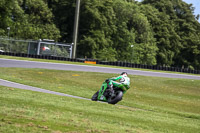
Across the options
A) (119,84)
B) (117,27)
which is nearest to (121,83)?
(119,84)

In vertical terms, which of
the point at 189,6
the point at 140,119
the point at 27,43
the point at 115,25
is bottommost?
the point at 140,119

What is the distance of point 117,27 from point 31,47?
3165cm

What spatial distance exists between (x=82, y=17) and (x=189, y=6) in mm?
39189

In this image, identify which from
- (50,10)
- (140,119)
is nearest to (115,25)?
(50,10)

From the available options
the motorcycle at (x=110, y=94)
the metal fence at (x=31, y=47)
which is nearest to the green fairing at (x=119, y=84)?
the motorcycle at (x=110, y=94)

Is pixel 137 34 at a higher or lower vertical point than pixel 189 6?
lower

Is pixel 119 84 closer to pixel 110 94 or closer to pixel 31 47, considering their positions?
pixel 110 94

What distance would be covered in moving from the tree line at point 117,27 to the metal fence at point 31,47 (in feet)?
43.1

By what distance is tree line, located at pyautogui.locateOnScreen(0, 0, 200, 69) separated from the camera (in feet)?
206

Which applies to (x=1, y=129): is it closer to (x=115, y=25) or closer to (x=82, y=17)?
(x=82, y=17)

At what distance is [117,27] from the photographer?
74375 mm

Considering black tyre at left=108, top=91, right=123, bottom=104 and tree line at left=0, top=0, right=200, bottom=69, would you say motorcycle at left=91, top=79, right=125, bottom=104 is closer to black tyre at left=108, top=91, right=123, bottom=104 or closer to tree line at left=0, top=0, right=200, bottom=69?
black tyre at left=108, top=91, right=123, bottom=104

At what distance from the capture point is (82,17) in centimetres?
6825

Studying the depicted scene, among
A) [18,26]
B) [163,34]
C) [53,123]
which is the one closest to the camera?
[53,123]
